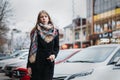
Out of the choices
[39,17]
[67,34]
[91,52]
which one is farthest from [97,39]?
[39,17]

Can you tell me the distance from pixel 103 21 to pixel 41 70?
75443mm

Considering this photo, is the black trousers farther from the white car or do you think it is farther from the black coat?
the white car

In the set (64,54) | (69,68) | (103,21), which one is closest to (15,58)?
(64,54)

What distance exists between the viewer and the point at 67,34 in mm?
128000

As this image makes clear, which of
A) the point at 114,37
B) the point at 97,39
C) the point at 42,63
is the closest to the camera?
the point at 42,63

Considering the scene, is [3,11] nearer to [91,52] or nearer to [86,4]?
[86,4]

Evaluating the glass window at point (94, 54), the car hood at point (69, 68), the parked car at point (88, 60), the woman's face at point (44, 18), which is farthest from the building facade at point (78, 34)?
the woman's face at point (44, 18)

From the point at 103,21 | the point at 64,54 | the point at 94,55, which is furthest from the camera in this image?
the point at 103,21

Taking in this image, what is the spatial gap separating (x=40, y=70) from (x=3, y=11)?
200 feet

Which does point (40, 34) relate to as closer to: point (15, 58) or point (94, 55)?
point (94, 55)

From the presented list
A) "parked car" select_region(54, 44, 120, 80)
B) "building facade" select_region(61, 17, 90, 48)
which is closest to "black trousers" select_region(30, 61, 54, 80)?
"parked car" select_region(54, 44, 120, 80)

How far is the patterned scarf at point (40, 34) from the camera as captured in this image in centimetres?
A: 674

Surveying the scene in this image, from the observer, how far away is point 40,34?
6793mm

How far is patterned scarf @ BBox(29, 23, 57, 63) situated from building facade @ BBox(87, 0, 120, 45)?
212 feet
